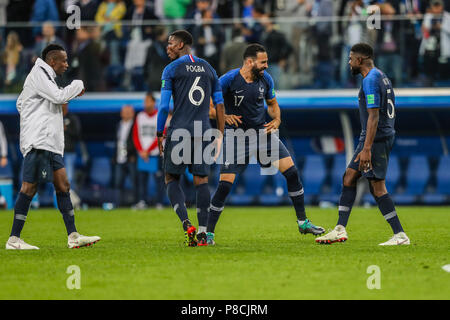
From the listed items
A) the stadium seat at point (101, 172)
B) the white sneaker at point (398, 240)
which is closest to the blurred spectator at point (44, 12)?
the stadium seat at point (101, 172)

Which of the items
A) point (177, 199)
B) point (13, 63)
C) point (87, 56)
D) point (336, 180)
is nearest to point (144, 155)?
point (87, 56)

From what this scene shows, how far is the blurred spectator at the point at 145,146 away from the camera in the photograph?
59.6 feet

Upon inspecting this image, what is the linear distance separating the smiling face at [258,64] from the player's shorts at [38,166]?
7.95 feet

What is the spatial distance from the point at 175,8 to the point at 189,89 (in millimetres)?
10914

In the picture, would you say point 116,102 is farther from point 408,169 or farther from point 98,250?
point 98,250

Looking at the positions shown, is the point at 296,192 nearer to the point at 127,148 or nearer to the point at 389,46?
the point at 389,46

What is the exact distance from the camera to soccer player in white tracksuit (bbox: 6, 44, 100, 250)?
9375 millimetres

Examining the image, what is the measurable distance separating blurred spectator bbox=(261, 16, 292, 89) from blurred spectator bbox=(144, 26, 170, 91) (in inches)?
81.2

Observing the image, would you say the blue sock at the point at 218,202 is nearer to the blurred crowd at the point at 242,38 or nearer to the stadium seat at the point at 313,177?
the blurred crowd at the point at 242,38

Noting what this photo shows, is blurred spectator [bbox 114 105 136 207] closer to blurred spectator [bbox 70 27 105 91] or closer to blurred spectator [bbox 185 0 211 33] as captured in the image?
blurred spectator [bbox 70 27 105 91]

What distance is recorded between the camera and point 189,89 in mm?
9617
